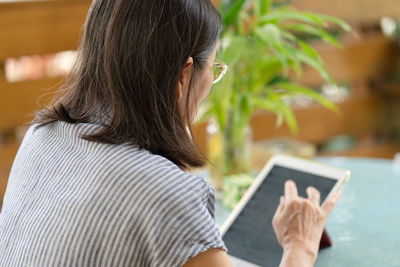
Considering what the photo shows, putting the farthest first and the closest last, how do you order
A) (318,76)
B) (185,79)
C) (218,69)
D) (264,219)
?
(318,76), (264,219), (218,69), (185,79)

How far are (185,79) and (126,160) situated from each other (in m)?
0.21

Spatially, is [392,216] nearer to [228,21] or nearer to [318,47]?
[228,21]

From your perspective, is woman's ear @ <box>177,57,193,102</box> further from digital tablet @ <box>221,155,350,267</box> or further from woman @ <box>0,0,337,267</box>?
digital tablet @ <box>221,155,350,267</box>

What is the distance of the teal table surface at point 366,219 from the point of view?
126cm

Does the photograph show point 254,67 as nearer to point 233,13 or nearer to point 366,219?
point 233,13

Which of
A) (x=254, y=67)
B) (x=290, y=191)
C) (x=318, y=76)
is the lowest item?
→ (x=318, y=76)

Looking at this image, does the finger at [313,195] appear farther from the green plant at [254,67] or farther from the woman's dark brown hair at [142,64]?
the green plant at [254,67]

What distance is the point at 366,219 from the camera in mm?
1471

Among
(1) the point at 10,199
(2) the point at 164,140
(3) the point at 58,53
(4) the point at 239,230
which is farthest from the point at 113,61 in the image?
(3) the point at 58,53

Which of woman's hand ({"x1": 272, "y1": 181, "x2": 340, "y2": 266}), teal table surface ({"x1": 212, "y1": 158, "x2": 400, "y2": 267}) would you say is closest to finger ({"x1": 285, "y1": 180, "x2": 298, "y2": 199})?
woman's hand ({"x1": 272, "y1": 181, "x2": 340, "y2": 266})

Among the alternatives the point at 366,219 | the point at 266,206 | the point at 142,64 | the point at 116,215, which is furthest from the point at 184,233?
the point at 366,219

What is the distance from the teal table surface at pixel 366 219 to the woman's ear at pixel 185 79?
0.52m

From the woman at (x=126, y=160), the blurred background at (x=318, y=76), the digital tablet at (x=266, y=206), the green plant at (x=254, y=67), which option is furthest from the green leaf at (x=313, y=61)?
→ the blurred background at (x=318, y=76)

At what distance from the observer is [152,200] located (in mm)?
819
